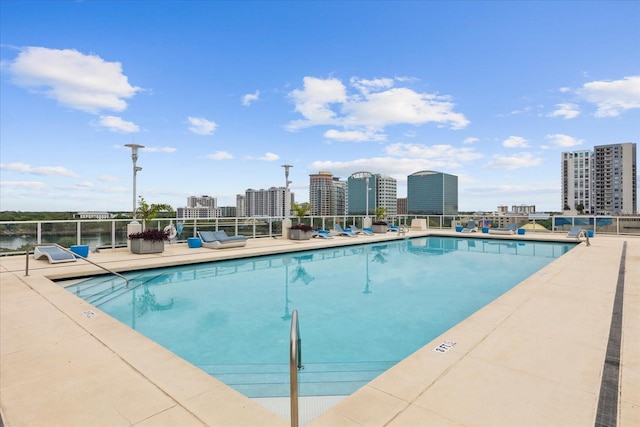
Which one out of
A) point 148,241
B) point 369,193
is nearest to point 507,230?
point 369,193

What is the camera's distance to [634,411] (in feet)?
6.89

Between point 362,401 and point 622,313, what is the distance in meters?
4.07

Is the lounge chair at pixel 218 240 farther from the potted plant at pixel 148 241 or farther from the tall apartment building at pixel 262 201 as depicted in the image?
the tall apartment building at pixel 262 201

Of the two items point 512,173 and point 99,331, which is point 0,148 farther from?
point 512,173

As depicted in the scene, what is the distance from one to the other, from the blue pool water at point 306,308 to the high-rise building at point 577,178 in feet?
308

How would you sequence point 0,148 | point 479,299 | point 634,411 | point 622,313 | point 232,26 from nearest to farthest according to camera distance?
point 634,411 < point 622,313 < point 479,299 < point 0,148 < point 232,26

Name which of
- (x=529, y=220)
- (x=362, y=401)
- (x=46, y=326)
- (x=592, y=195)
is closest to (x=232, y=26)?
(x=46, y=326)

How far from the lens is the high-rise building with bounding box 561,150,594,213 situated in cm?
8325

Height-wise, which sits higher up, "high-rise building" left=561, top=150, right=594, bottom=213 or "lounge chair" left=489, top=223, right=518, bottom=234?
"high-rise building" left=561, top=150, right=594, bottom=213

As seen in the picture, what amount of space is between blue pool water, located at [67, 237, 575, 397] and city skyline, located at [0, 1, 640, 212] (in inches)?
189

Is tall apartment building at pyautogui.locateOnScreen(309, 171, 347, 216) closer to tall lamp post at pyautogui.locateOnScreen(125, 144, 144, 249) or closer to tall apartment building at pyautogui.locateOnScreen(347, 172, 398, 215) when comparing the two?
tall apartment building at pyautogui.locateOnScreen(347, 172, 398, 215)

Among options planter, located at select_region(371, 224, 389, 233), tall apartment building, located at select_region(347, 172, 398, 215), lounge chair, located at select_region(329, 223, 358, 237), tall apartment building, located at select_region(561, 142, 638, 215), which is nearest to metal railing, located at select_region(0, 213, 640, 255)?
lounge chair, located at select_region(329, 223, 358, 237)

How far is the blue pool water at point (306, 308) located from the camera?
337cm

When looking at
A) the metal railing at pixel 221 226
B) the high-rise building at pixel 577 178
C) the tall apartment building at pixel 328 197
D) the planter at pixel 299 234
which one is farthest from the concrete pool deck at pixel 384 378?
the high-rise building at pixel 577 178
